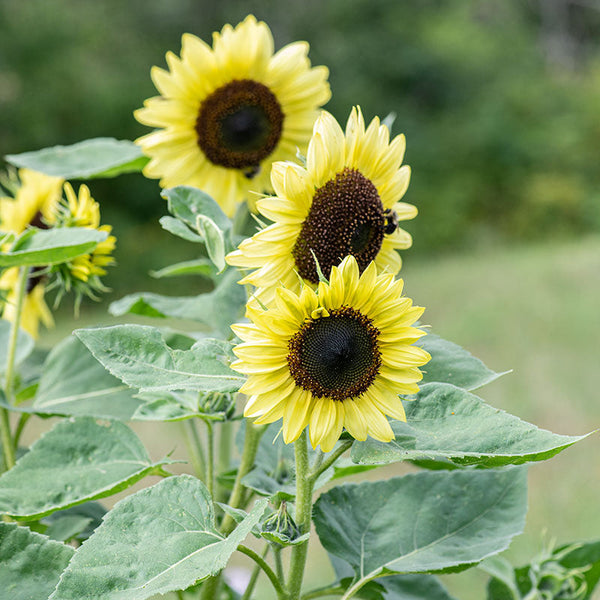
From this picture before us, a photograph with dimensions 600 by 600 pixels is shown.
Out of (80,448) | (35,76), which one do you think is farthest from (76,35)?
(80,448)

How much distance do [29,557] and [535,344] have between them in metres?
3.08

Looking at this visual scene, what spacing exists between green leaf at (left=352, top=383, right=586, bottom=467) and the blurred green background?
1789mm

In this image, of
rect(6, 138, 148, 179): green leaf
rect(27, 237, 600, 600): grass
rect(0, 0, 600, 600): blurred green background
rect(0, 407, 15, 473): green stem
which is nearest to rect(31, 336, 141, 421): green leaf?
rect(0, 407, 15, 473): green stem

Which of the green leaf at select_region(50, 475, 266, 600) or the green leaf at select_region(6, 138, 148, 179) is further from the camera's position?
the green leaf at select_region(6, 138, 148, 179)

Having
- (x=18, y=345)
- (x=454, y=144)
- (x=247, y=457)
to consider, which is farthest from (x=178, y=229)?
(x=454, y=144)

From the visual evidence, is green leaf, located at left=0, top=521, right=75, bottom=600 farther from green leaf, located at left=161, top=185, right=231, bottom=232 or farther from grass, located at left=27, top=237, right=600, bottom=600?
grass, located at left=27, top=237, right=600, bottom=600

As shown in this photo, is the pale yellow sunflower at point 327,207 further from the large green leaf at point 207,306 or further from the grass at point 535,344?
the grass at point 535,344

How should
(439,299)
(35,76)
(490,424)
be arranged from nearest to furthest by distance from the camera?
(490,424) < (439,299) < (35,76)

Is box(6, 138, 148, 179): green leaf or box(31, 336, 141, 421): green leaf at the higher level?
box(6, 138, 148, 179): green leaf

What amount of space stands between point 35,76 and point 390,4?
144 inches

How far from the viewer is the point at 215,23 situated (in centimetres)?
617

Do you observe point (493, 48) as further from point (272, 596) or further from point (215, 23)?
point (272, 596)

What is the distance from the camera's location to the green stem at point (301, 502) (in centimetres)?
37

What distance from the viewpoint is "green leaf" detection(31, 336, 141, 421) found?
506 mm
